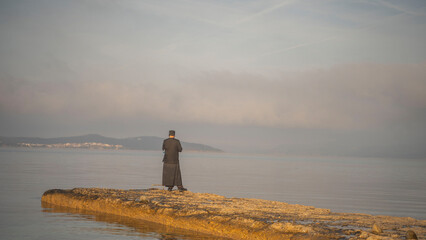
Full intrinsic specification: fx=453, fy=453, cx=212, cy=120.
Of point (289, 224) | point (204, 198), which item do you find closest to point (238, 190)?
point (204, 198)

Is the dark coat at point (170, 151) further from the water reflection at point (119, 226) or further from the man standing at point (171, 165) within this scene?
the water reflection at point (119, 226)

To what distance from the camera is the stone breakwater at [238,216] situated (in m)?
9.52

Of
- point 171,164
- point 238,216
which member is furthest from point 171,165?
point 238,216

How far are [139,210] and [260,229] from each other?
15.1 feet

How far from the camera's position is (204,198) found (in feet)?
50.4

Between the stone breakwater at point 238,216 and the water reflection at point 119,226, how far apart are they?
11.8 inches

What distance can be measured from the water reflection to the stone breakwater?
300 mm

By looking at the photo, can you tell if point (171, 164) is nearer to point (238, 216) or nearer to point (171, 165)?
point (171, 165)

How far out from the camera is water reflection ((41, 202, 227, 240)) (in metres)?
10.8

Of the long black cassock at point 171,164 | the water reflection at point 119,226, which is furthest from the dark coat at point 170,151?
the water reflection at point 119,226

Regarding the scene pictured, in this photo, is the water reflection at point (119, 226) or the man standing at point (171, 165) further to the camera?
the man standing at point (171, 165)

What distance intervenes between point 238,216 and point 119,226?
323cm

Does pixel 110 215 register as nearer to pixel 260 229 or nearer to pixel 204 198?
pixel 204 198

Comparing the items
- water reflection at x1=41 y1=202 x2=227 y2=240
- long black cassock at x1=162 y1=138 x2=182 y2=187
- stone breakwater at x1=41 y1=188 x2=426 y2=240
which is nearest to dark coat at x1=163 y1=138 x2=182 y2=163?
long black cassock at x1=162 y1=138 x2=182 y2=187
